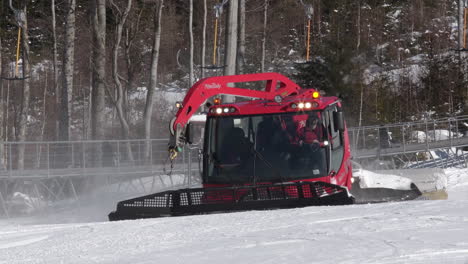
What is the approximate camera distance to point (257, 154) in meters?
11.3

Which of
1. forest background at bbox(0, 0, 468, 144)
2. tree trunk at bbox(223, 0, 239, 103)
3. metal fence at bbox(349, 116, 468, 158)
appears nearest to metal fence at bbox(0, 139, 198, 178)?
tree trunk at bbox(223, 0, 239, 103)

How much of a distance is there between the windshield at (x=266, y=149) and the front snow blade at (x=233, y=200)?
574 millimetres

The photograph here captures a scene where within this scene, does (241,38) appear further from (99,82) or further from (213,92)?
(213,92)

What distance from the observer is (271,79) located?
1289cm

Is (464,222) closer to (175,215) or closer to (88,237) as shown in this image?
(88,237)

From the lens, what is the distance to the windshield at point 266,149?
36.7 ft

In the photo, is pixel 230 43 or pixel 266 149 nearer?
pixel 266 149

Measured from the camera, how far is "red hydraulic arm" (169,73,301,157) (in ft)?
37.2

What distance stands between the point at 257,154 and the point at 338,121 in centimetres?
130

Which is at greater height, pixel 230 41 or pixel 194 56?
pixel 194 56

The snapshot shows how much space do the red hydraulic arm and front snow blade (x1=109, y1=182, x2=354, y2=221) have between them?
2.51ft

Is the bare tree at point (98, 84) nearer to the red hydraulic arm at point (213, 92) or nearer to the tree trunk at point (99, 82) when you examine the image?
the tree trunk at point (99, 82)

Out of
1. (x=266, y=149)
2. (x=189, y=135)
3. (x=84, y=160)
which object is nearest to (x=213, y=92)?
(x=189, y=135)

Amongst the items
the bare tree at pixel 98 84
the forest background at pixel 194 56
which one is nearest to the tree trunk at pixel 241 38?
the forest background at pixel 194 56
